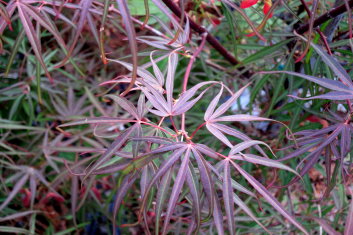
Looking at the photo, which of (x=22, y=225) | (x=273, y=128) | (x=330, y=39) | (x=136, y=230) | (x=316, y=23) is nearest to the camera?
(x=316, y=23)

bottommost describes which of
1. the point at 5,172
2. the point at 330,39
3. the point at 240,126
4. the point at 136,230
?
the point at 136,230

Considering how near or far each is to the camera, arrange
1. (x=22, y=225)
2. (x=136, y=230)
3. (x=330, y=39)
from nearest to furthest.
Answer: (x=330, y=39) < (x=22, y=225) < (x=136, y=230)

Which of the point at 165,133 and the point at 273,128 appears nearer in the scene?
the point at 165,133

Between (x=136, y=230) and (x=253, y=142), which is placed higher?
(x=253, y=142)

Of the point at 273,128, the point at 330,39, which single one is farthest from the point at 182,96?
the point at 273,128

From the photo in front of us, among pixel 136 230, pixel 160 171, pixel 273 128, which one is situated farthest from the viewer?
pixel 136 230

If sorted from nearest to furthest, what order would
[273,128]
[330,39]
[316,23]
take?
[316,23]
[330,39]
[273,128]

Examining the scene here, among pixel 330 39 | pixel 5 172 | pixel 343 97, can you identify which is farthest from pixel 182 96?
pixel 5 172

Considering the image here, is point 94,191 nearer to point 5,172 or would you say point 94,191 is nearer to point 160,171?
point 5,172

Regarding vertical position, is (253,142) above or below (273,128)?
above

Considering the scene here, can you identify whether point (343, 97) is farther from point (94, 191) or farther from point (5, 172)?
point (5, 172)
